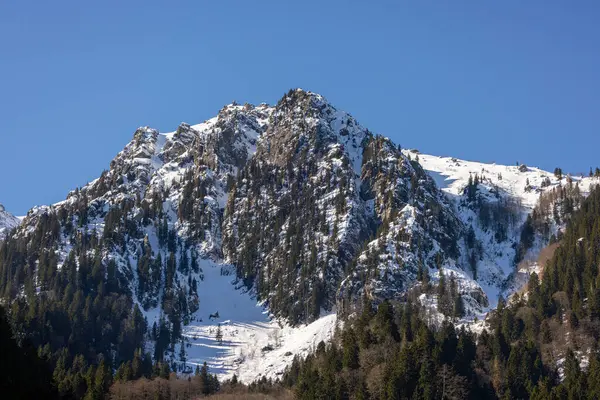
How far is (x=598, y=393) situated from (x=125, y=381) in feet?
314

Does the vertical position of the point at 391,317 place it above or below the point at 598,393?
above

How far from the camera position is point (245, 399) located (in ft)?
608

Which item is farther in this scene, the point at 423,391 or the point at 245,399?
the point at 245,399

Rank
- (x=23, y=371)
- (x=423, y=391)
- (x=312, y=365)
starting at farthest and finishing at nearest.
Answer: (x=312, y=365)
(x=423, y=391)
(x=23, y=371)

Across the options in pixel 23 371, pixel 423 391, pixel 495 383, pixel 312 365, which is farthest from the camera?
pixel 312 365

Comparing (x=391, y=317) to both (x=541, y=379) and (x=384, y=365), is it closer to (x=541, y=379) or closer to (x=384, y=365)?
(x=384, y=365)

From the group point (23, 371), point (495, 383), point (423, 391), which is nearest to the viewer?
point (23, 371)

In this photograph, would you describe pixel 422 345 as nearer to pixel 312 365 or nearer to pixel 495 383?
pixel 495 383

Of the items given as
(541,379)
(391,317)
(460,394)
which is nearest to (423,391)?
(460,394)

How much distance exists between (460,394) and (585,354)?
4751 cm

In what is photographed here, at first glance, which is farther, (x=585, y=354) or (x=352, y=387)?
(x=585, y=354)

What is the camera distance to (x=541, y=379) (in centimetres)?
18750

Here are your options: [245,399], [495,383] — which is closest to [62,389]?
[245,399]

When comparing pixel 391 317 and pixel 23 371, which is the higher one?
pixel 391 317
